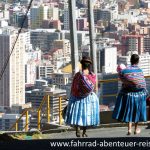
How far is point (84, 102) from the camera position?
736 cm

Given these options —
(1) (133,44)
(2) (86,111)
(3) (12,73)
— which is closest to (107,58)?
(3) (12,73)

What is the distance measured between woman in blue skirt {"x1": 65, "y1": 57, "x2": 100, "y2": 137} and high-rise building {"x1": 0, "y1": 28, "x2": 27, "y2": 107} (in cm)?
6118

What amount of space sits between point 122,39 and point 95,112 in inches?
3508

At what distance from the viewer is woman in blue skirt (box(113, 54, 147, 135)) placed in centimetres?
732

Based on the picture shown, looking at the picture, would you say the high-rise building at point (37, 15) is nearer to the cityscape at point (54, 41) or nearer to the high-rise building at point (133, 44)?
the cityscape at point (54, 41)

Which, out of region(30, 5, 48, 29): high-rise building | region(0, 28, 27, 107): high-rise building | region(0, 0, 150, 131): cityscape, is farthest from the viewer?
region(30, 5, 48, 29): high-rise building

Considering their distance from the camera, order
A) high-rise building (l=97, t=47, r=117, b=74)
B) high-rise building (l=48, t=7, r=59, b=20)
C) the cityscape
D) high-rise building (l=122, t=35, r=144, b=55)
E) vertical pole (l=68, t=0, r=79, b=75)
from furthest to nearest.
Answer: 1. high-rise building (l=48, t=7, r=59, b=20)
2. high-rise building (l=122, t=35, r=144, b=55)
3. high-rise building (l=97, t=47, r=117, b=74)
4. the cityscape
5. vertical pole (l=68, t=0, r=79, b=75)

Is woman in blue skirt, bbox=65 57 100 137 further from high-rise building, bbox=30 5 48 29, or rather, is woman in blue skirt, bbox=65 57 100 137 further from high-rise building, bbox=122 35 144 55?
high-rise building, bbox=30 5 48 29

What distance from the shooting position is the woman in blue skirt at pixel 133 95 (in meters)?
7.32

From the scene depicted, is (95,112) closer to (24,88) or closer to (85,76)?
(85,76)

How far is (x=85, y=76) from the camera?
736cm

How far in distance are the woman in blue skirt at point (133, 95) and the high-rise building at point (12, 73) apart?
61.2 m

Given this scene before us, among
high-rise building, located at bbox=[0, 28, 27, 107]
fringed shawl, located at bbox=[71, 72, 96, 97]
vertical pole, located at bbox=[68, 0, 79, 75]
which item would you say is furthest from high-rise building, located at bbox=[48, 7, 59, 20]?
fringed shawl, located at bbox=[71, 72, 96, 97]

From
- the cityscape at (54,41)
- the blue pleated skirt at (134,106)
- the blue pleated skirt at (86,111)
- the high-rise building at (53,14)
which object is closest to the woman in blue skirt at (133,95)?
the blue pleated skirt at (134,106)
